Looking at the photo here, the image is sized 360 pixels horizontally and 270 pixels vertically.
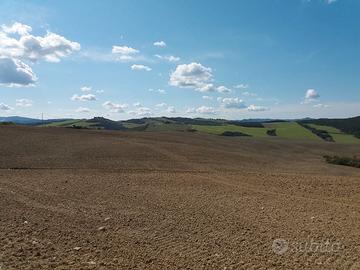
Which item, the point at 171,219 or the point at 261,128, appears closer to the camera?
the point at 171,219

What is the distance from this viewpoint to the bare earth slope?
7.89 m

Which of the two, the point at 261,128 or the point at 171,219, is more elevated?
the point at 261,128

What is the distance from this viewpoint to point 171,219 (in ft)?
35.9

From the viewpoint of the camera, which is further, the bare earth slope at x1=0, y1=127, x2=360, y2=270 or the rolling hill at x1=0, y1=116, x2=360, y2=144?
the rolling hill at x1=0, y1=116, x2=360, y2=144

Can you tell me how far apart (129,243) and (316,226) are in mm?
5040

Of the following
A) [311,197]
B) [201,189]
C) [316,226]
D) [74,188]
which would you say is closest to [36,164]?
[74,188]

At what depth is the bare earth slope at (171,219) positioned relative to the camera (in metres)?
7.89

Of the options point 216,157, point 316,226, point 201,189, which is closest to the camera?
point 316,226

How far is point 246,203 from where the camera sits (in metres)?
13.3

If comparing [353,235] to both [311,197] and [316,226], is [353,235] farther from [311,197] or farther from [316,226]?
[311,197]

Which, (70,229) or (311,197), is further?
(311,197)

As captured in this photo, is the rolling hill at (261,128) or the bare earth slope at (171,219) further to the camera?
the rolling hill at (261,128)

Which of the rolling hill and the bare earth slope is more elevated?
the rolling hill

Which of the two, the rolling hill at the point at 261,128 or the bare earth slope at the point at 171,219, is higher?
the rolling hill at the point at 261,128
